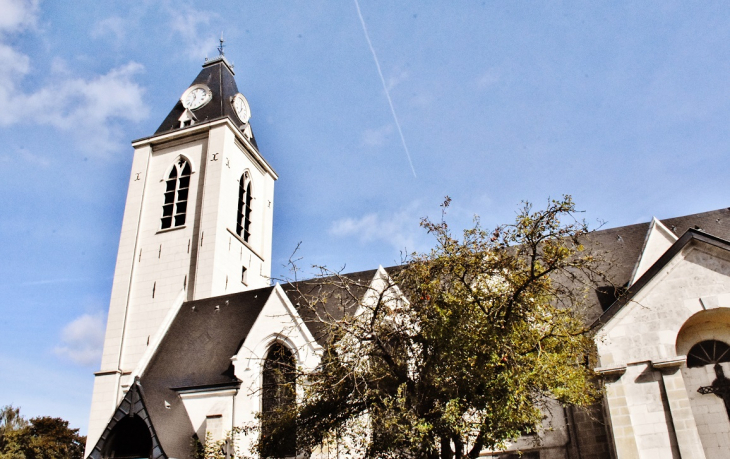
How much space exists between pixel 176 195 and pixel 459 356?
22990mm

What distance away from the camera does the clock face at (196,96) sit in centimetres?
3541

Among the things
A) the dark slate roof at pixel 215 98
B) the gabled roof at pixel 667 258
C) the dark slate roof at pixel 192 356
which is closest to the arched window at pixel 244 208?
the dark slate roof at pixel 215 98

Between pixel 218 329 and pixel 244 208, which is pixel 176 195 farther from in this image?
pixel 218 329

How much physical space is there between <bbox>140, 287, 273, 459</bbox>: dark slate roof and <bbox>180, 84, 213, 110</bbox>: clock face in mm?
13770

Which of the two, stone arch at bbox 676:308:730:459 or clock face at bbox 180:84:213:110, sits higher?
clock face at bbox 180:84:213:110

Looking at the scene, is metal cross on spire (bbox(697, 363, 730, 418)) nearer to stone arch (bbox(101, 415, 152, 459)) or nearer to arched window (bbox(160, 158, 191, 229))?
stone arch (bbox(101, 415, 152, 459))

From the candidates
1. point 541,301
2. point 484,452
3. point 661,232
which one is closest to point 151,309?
point 484,452

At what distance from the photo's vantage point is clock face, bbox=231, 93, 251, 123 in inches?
1399

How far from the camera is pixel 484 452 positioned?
1847 cm

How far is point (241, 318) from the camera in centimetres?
2438

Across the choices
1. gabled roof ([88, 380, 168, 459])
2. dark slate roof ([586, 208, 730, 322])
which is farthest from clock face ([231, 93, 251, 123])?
dark slate roof ([586, 208, 730, 322])

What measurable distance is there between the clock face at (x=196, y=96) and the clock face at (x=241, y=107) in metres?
1.48

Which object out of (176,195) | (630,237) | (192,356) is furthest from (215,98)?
(630,237)

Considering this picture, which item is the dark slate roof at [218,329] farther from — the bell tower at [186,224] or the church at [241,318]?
the bell tower at [186,224]
